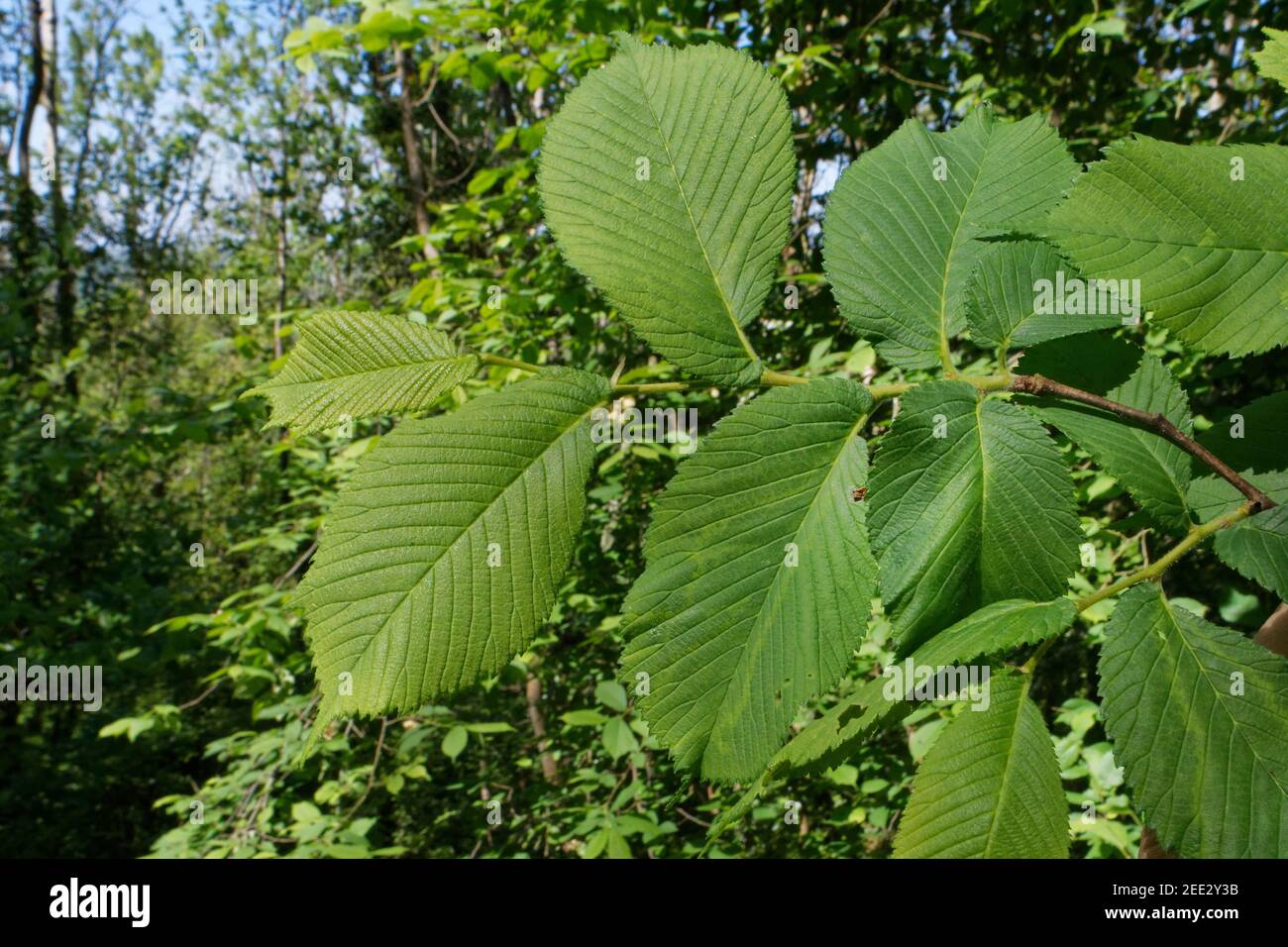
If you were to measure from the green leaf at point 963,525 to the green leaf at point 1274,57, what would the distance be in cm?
29

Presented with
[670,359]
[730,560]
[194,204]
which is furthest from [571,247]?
[194,204]

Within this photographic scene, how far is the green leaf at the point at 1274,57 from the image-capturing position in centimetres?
55

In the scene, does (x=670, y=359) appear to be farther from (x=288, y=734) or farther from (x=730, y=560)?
(x=288, y=734)

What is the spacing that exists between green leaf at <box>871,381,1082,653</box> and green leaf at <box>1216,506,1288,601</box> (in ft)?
0.56

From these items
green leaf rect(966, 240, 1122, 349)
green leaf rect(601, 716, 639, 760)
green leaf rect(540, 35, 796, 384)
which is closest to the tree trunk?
green leaf rect(601, 716, 639, 760)

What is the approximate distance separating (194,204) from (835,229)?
58.5ft

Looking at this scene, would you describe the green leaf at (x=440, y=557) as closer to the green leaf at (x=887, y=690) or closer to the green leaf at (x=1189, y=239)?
the green leaf at (x=887, y=690)

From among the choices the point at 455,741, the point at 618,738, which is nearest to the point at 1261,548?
the point at 618,738

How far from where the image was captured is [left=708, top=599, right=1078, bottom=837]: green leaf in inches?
18.3

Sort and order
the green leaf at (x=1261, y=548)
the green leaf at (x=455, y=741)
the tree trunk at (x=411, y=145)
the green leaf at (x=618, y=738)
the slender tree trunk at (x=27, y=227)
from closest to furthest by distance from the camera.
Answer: the green leaf at (x=1261, y=548)
the green leaf at (x=618, y=738)
the green leaf at (x=455, y=741)
the tree trunk at (x=411, y=145)
the slender tree trunk at (x=27, y=227)

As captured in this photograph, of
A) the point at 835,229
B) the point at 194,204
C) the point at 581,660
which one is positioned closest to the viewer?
the point at 835,229

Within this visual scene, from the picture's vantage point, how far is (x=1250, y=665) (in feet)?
1.68

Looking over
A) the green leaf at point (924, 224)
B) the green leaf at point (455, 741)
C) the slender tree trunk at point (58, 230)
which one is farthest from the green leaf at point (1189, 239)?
the slender tree trunk at point (58, 230)

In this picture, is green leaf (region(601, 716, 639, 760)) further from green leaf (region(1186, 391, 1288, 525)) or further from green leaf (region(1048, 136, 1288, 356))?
green leaf (region(1048, 136, 1288, 356))
